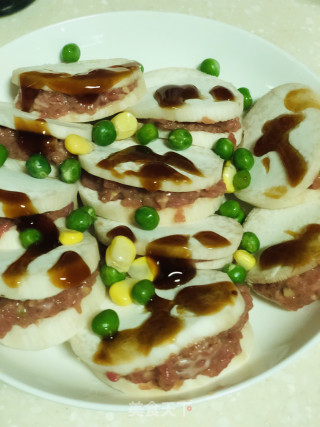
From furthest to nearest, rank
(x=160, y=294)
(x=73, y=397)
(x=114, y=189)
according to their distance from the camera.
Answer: (x=114, y=189) → (x=160, y=294) → (x=73, y=397)

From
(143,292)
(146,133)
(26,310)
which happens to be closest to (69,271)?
(26,310)

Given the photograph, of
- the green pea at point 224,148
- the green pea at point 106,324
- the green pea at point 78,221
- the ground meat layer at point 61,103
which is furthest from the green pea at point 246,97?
the green pea at point 106,324

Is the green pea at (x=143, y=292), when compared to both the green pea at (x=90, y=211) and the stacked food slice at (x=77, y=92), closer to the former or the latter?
the green pea at (x=90, y=211)

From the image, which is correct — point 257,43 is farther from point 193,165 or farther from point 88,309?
point 88,309

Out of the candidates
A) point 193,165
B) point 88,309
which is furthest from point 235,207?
point 88,309

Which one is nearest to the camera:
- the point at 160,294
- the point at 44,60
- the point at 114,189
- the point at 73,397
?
the point at 73,397

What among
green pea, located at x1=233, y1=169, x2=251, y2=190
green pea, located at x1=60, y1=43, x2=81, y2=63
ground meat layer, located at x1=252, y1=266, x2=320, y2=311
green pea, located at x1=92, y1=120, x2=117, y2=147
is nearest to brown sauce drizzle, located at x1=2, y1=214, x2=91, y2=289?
green pea, located at x1=92, y1=120, x2=117, y2=147

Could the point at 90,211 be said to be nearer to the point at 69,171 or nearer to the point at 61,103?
the point at 69,171
